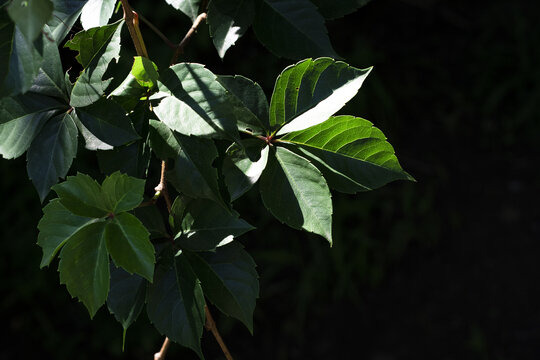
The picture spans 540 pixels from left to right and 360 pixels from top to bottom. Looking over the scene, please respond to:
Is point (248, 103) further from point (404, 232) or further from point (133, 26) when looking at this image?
point (404, 232)

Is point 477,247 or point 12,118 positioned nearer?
point 12,118

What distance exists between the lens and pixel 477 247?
304 cm

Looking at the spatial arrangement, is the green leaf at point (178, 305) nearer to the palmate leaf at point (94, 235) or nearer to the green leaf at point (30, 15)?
the palmate leaf at point (94, 235)

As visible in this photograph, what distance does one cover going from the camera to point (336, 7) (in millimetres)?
800

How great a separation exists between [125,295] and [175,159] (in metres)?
0.16

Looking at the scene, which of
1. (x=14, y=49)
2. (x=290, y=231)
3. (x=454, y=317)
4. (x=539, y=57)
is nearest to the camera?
(x=14, y=49)

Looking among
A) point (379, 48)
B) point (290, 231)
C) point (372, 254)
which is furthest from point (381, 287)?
point (379, 48)

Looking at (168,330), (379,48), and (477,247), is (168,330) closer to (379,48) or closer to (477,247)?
(477,247)

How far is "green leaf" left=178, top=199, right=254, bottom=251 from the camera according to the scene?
2.21 feet

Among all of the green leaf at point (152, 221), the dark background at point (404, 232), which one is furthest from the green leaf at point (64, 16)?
the dark background at point (404, 232)

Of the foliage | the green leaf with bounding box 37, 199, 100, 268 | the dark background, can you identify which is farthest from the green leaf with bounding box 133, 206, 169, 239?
the dark background

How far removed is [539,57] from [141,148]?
3184 millimetres

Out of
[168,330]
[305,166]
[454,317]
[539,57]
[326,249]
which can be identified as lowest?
[454,317]

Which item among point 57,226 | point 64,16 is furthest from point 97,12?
point 57,226
